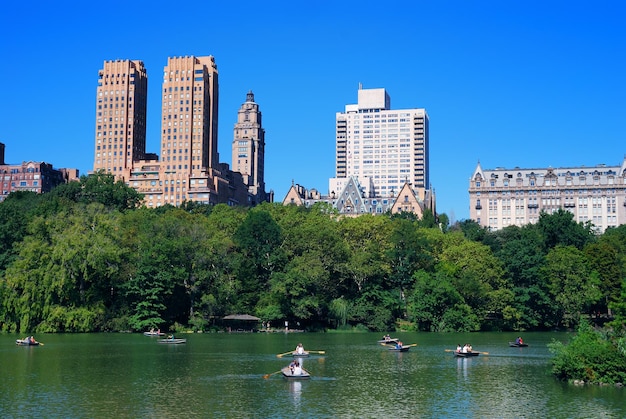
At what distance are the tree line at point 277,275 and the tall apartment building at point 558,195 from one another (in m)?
88.4

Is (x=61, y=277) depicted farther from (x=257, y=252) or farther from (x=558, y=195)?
(x=558, y=195)

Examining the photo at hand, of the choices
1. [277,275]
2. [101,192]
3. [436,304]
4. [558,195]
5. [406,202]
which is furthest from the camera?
[406,202]

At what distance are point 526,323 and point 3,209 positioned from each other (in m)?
68.1

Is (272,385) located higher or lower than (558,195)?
lower

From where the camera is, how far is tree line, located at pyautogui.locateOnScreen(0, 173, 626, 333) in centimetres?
8294

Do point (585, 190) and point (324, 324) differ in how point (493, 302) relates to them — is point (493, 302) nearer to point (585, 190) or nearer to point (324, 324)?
point (324, 324)

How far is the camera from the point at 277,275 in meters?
93.2

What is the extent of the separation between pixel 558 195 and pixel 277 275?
122 m

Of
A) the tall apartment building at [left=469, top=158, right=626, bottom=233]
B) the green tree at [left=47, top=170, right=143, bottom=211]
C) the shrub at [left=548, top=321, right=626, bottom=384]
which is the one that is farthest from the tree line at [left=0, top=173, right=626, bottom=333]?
the tall apartment building at [left=469, top=158, right=626, bottom=233]

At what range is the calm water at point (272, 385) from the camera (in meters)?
34.9

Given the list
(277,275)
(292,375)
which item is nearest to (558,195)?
(277,275)

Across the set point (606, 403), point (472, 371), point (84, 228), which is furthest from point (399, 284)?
point (606, 403)

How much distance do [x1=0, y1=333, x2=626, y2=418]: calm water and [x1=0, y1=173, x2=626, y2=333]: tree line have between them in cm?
1805

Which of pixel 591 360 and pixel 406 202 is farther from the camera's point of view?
pixel 406 202
